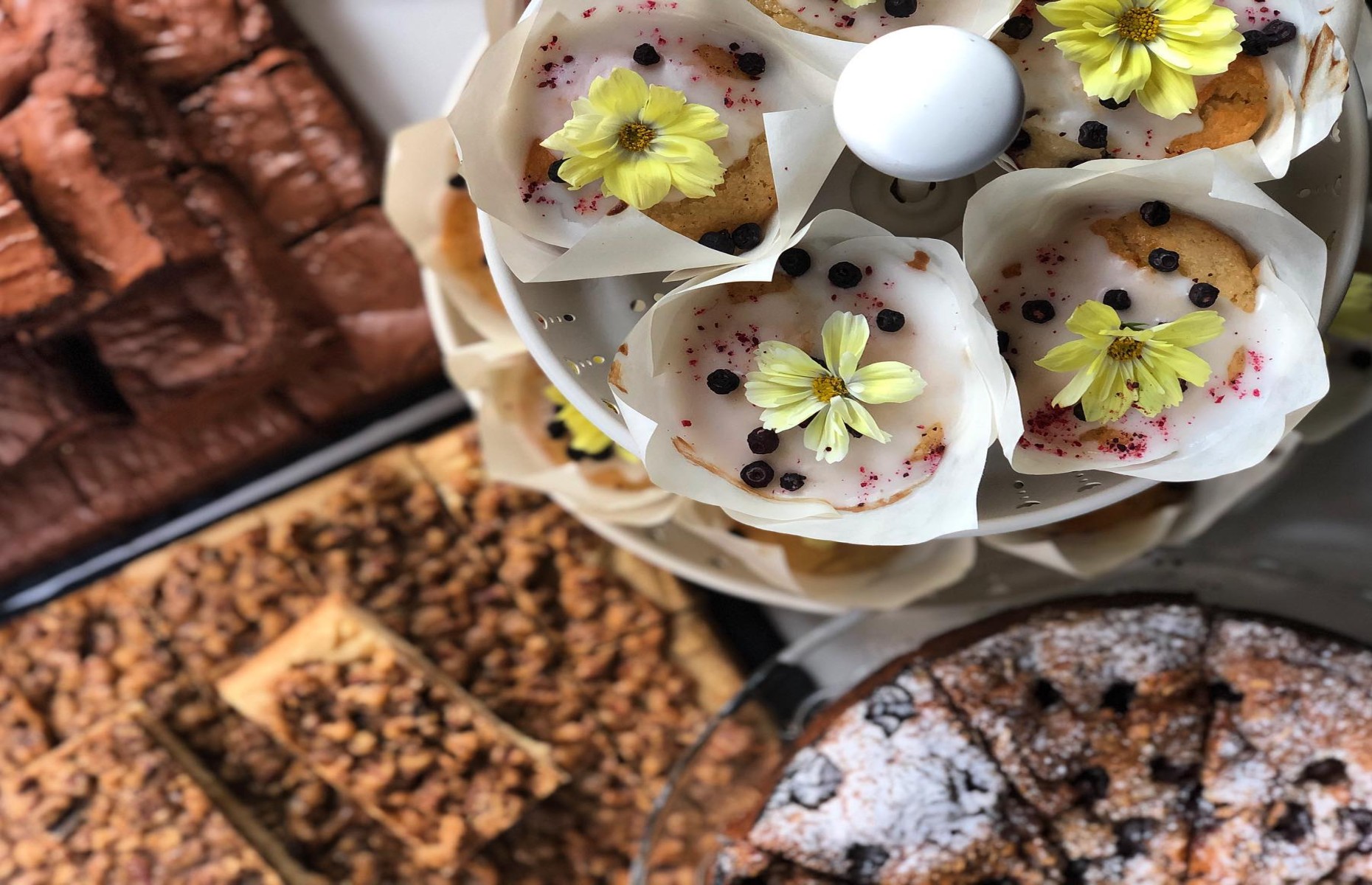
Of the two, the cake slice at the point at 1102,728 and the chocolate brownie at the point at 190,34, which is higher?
the chocolate brownie at the point at 190,34

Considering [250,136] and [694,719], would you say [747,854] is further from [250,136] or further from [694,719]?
[250,136]

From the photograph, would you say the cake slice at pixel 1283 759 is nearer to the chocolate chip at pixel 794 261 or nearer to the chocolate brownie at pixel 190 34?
the chocolate chip at pixel 794 261

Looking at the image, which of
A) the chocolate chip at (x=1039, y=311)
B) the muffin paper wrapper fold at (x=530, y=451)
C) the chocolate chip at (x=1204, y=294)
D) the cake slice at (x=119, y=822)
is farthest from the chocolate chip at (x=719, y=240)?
the cake slice at (x=119, y=822)

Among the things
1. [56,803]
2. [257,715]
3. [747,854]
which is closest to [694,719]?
[747,854]

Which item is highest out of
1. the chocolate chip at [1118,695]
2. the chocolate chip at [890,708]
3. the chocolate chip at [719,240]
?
the chocolate chip at [719,240]

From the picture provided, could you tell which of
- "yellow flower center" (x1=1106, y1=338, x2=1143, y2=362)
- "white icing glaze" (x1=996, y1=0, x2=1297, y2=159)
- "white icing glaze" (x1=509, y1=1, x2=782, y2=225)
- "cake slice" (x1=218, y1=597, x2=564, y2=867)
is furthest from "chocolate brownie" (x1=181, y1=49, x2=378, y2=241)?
"yellow flower center" (x1=1106, y1=338, x2=1143, y2=362)

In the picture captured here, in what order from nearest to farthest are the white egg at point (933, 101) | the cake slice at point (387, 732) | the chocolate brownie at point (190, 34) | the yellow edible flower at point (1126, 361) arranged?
the white egg at point (933, 101) → the yellow edible flower at point (1126, 361) → the chocolate brownie at point (190, 34) → the cake slice at point (387, 732)
